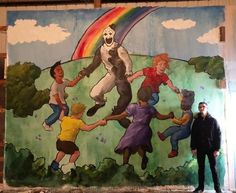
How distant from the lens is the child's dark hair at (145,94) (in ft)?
8.26

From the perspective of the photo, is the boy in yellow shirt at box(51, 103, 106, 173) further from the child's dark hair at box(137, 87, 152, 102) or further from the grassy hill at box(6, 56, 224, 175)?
the child's dark hair at box(137, 87, 152, 102)

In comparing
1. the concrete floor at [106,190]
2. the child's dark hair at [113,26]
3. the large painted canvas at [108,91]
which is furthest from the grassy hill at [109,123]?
the child's dark hair at [113,26]

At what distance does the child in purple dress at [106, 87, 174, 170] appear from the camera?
8.14 ft

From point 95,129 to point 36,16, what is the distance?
2.96ft

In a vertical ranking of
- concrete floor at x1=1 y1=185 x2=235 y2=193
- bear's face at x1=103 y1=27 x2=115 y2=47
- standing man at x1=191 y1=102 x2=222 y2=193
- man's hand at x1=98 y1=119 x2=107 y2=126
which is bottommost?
concrete floor at x1=1 y1=185 x2=235 y2=193

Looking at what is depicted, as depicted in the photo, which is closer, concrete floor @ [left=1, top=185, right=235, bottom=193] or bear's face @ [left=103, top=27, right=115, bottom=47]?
concrete floor @ [left=1, top=185, right=235, bottom=193]

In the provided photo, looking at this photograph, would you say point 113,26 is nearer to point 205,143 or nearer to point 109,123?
point 109,123

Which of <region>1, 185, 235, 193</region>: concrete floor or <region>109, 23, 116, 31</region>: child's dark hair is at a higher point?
<region>109, 23, 116, 31</region>: child's dark hair

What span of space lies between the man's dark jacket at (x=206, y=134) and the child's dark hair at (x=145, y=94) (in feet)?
1.18

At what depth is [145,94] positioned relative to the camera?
2.52m

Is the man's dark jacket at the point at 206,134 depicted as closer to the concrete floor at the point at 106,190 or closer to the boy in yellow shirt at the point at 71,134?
the concrete floor at the point at 106,190

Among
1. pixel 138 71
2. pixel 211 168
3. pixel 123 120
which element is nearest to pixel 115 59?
pixel 138 71

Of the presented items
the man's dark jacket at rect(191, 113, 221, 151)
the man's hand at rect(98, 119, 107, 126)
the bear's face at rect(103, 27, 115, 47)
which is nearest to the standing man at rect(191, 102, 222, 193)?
the man's dark jacket at rect(191, 113, 221, 151)

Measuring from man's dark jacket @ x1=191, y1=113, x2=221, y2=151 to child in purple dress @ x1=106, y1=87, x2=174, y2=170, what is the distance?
0.19 m
